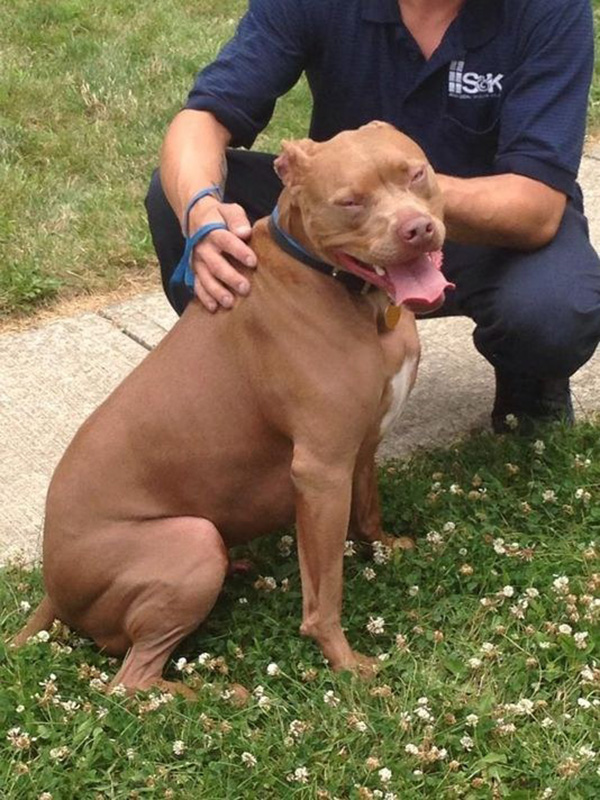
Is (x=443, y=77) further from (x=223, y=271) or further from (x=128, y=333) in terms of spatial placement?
(x=128, y=333)

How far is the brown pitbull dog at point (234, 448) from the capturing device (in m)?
3.09

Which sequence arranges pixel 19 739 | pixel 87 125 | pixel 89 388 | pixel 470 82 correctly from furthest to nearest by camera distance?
1. pixel 87 125
2. pixel 89 388
3. pixel 470 82
4. pixel 19 739

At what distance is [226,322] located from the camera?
323cm

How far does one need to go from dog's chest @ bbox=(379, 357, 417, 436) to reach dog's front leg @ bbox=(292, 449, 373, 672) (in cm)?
23

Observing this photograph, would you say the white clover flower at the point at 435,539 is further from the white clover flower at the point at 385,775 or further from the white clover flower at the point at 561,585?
the white clover flower at the point at 385,775

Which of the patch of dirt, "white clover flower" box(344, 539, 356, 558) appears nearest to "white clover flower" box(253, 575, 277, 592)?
"white clover flower" box(344, 539, 356, 558)

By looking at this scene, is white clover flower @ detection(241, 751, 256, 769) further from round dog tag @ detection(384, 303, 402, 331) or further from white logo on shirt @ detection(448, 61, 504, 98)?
white logo on shirt @ detection(448, 61, 504, 98)

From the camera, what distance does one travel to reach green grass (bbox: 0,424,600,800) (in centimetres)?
288

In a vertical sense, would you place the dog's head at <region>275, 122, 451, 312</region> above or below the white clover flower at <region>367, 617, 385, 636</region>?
above

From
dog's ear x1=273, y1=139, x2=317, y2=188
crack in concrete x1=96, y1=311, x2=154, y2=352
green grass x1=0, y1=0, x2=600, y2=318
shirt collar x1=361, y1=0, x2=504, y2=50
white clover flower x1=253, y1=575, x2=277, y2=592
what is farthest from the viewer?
green grass x1=0, y1=0, x2=600, y2=318

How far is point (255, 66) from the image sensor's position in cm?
384

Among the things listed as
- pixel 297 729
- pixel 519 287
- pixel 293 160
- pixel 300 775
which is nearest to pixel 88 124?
pixel 519 287

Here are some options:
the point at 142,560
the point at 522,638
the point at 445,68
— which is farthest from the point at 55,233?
the point at 522,638

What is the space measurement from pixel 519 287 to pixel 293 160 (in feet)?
3.47
